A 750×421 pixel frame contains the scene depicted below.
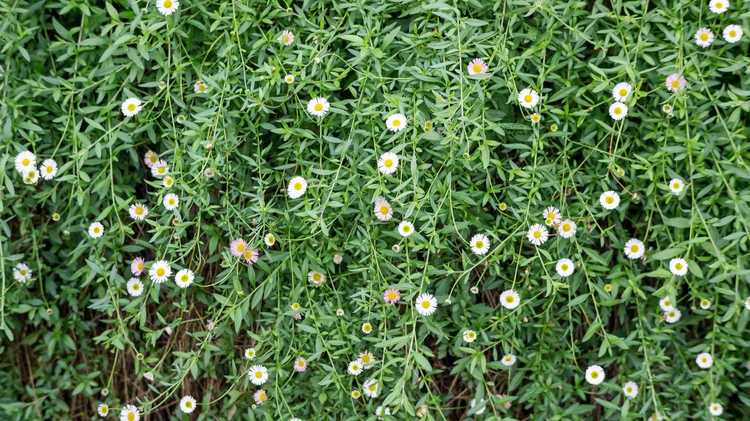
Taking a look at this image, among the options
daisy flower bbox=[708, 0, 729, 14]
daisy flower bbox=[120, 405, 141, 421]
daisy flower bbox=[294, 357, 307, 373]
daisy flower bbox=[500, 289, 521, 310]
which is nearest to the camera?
daisy flower bbox=[708, 0, 729, 14]

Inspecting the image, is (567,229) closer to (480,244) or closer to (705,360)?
(480,244)

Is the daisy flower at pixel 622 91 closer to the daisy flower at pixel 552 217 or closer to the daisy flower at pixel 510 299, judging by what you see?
the daisy flower at pixel 552 217

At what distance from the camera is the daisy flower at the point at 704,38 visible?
2146 mm

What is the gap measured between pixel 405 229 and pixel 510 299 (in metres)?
0.35

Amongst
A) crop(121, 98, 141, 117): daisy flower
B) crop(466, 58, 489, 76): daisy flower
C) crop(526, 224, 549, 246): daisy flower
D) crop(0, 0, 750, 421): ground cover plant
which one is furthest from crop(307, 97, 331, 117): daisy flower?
crop(526, 224, 549, 246): daisy flower

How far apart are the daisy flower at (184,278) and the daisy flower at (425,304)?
0.65m

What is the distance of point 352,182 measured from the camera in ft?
7.43

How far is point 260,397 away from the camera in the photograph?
237cm

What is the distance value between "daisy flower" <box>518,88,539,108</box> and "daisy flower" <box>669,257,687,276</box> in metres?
0.55

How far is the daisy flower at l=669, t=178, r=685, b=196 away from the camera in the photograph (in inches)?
85.0

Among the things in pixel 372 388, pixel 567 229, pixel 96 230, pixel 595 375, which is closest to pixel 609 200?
pixel 567 229

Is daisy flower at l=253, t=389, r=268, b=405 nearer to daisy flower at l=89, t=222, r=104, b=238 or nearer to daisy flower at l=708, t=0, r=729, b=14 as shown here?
daisy flower at l=89, t=222, r=104, b=238

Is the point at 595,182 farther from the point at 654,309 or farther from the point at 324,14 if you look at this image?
the point at 324,14

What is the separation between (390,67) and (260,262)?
0.66m
